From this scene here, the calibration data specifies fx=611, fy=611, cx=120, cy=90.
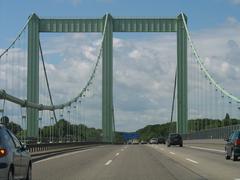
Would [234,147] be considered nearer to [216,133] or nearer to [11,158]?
[11,158]

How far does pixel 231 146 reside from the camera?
3073 cm

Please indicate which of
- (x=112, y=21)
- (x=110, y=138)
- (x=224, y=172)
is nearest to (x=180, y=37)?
(x=112, y=21)

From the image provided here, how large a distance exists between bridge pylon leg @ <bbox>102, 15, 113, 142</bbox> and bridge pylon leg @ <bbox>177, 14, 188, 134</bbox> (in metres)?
8.91

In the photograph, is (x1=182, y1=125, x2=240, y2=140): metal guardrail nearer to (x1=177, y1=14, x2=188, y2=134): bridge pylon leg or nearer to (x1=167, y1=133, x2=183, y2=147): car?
(x1=167, y1=133, x2=183, y2=147): car

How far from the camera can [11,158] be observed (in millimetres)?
14562

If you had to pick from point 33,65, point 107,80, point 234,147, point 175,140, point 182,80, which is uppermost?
point 33,65

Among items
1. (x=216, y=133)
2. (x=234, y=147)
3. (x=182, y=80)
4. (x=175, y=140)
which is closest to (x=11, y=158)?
(x=234, y=147)

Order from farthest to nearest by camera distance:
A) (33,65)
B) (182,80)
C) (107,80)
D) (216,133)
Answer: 1. (107,80)
2. (182,80)
3. (33,65)
4. (216,133)

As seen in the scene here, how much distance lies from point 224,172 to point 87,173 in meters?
4.79

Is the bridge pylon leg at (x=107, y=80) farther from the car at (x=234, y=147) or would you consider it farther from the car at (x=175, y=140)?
the car at (x=234, y=147)

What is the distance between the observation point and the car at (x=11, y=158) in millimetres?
14047

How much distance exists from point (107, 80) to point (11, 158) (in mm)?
66507

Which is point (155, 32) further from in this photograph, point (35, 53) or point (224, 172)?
point (224, 172)

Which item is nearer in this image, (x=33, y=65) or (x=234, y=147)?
(x=234, y=147)
